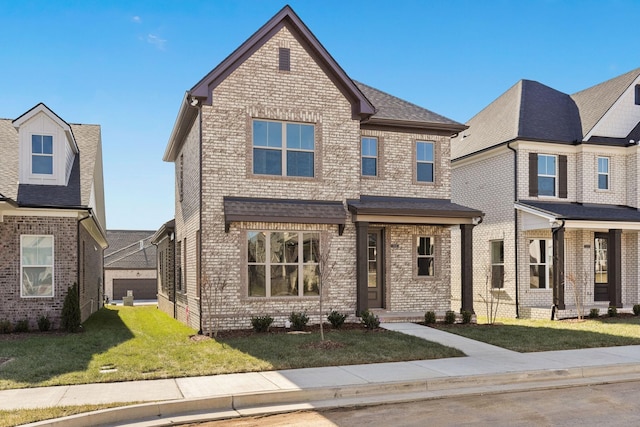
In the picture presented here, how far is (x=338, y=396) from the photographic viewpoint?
892cm

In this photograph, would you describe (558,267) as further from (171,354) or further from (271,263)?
(171,354)

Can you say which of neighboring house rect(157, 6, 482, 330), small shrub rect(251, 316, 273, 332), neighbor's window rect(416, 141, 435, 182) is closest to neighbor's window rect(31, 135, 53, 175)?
neighboring house rect(157, 6, 482, 330)

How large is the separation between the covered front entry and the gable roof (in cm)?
236

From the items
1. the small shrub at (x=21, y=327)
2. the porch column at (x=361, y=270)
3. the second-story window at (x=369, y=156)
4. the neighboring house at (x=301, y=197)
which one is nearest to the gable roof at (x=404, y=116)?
the neighboring house at (x=301, y=197)

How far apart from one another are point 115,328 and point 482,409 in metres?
12.6

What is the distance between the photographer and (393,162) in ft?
60.7

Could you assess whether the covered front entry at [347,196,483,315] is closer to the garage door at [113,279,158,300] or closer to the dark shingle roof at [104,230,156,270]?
the garage door at [113,279,158,300]

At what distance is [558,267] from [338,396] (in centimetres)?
1335

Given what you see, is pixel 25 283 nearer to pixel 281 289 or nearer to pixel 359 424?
pixel 281 289

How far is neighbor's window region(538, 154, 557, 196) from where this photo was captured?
21734 millimetres

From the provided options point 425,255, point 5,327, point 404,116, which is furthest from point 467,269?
point 5,327

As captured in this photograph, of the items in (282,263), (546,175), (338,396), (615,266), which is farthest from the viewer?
(546,175)

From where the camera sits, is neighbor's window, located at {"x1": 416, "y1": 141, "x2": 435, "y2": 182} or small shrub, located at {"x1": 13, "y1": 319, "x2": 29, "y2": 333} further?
neighbor's window, located at {"x1": 416, "y1": 141, "x2": 435, "y2": 182}

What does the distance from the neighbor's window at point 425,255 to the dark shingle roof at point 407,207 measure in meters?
1.22
